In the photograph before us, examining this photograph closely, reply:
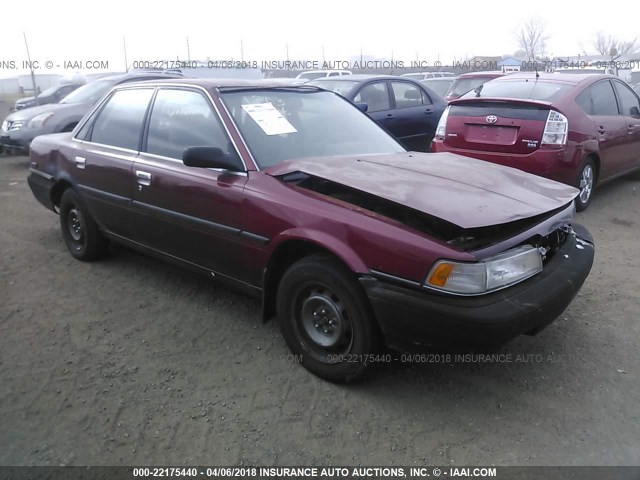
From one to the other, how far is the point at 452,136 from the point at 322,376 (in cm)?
387

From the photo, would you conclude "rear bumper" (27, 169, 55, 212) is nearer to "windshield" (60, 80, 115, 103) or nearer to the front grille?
the front grille

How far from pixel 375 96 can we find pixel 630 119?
3.48 m

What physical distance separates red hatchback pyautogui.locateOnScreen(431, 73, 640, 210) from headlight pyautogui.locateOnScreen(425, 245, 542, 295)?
3.20m

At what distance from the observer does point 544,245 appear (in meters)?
2.99

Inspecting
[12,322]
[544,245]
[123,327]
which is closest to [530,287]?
[544,245]

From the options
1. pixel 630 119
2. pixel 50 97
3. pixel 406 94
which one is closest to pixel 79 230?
pixel 406 94

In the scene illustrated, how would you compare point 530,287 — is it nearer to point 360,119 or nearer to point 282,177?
point 282,177

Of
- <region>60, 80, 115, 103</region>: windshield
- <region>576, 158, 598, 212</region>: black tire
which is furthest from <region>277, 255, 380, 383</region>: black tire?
<region>60, 80, 115, 103</region>: windshield

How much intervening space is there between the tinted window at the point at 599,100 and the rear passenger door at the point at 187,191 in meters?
4.28

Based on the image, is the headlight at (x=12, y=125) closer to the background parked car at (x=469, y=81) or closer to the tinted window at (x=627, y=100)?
the background parked car at (x=469, y=81)

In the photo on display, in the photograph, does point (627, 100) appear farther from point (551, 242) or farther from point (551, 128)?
point (551, 242)

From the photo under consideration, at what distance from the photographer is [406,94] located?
862cm

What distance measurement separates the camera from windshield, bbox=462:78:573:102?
5.82 meters

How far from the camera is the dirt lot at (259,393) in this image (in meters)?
2.45
